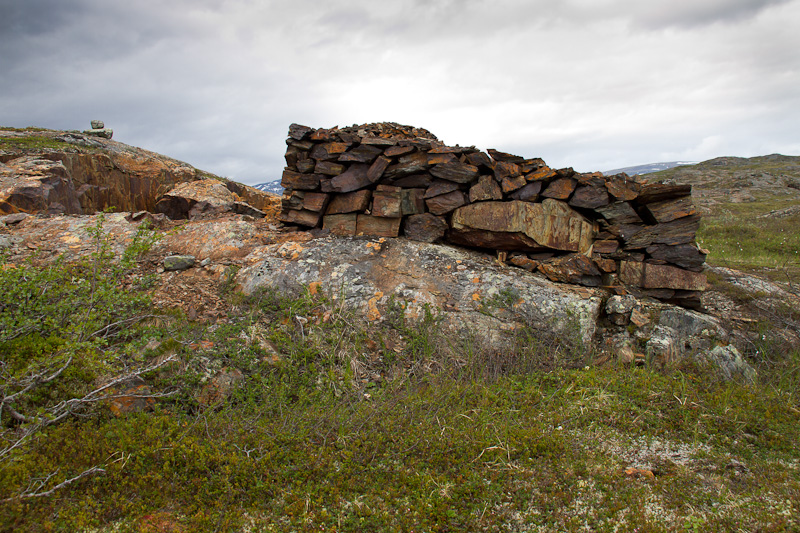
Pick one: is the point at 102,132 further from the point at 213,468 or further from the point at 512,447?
the point at 512,447

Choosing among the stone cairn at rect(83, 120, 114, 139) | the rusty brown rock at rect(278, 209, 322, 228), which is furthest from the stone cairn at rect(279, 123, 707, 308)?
the stone cairn at rect(83, 120, 114, 139)

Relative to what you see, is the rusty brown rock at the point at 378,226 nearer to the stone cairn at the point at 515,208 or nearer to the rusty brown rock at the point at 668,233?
the stone cairn at the point at 515,208

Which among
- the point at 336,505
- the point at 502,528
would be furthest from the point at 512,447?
the point at 336,505

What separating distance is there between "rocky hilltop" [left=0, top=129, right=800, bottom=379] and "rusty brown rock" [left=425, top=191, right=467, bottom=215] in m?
0.11

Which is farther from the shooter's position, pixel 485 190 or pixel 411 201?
pixel 411 201

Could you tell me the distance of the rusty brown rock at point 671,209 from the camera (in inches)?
257

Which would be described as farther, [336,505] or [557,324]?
[557,324]

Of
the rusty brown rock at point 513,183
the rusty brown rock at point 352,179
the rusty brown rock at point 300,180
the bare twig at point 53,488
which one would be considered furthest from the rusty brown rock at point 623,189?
the bare twig at point 53,488

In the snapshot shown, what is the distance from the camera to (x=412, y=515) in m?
3.01

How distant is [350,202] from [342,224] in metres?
0.44

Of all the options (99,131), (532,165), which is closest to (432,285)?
(532,165)

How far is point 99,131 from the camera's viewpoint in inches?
695

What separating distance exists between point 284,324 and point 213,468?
241 centimetres

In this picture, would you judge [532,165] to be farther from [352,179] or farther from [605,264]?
[352,179]
